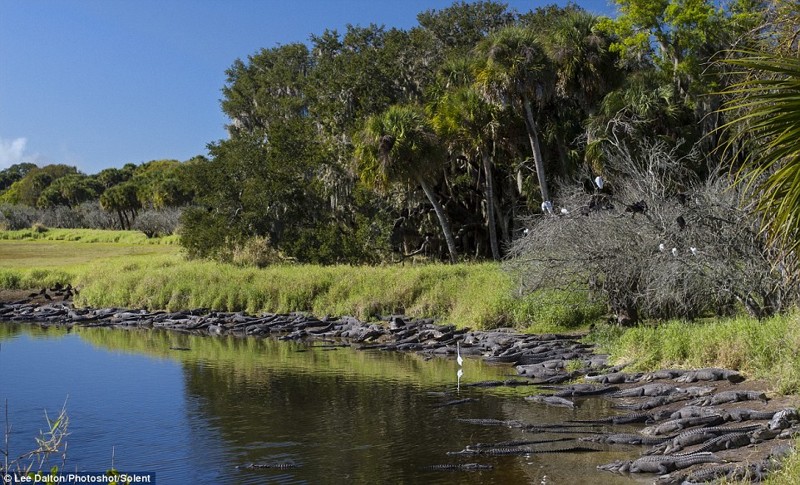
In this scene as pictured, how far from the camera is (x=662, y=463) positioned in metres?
11.1

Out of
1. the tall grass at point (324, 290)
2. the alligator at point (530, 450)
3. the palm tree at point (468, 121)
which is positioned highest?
the palm tree at point (468, 121)

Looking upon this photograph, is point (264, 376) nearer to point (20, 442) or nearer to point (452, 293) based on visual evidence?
point (20, 442)

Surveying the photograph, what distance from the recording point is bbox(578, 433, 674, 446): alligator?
12695 millimetres

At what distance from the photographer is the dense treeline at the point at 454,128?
30359 millimetres

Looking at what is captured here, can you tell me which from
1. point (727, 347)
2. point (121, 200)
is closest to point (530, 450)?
point (727, 347)

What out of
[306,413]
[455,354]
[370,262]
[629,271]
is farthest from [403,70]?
[306,413]

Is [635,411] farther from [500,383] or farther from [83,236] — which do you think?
[83,236]

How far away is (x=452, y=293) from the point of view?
29.0m

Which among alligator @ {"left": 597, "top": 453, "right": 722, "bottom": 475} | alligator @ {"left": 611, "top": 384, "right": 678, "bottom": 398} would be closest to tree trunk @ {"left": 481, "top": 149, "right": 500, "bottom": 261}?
alligator @ {"left": 611, "top": 384, "right": 678, "bottom": 398}

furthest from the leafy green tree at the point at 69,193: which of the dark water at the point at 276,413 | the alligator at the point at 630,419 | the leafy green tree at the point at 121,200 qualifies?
the alligator at the point at 630,419

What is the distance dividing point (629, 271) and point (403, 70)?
73.5 feet

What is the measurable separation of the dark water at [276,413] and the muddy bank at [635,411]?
14.8 inches

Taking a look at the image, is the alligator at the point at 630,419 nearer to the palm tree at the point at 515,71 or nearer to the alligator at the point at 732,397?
the alligator at the point at 732,397

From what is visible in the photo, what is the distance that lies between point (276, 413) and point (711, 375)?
829cm
